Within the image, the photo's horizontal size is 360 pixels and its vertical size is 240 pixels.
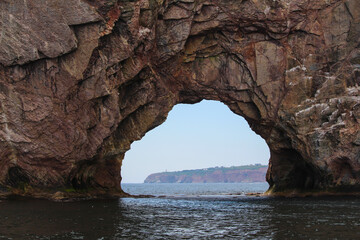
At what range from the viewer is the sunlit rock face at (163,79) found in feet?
120

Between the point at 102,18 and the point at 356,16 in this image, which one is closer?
the point at 102,18

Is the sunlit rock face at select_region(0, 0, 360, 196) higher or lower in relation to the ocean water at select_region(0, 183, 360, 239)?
higher

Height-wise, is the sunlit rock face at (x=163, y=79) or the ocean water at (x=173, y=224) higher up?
the sunlit rock face at (x=163, y=79)

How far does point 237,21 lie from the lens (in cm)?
4503

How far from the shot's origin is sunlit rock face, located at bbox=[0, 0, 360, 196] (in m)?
36.5

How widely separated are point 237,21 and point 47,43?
22.6 metres

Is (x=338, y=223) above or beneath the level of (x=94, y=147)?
beneath

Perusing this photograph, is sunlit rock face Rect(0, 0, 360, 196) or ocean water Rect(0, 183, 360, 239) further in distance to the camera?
sunlit rock face Rect(0, 0, 360, 196)

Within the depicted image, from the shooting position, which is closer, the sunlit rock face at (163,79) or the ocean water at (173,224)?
the ocean water at (173,224)

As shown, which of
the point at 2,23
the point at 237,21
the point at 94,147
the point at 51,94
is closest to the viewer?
the point at 2,23

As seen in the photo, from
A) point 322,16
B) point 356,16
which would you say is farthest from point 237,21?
point 356,16

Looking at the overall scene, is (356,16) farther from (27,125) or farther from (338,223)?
(27,125)

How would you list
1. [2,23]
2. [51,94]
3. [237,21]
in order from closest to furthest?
[2,23]
[51,94]
[237,21]

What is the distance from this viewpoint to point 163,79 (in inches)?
1877
